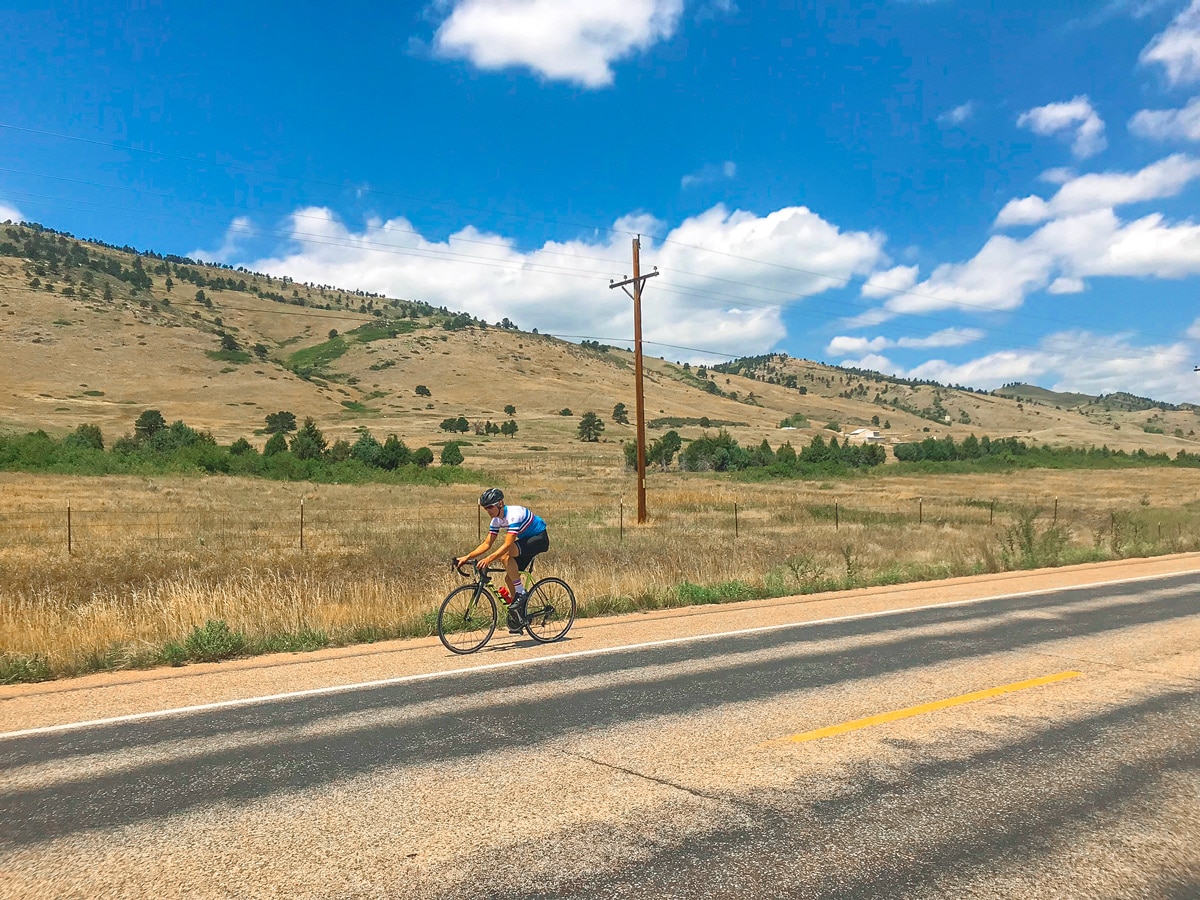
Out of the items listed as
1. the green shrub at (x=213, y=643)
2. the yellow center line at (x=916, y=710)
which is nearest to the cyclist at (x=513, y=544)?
the green shrub at (x=213, y=643)

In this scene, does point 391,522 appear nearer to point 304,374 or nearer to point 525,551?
point 525,551

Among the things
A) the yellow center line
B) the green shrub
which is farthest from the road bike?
the yellow center line

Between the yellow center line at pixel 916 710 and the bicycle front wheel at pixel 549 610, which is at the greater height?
the bicycle front wheel at pixel 549 610

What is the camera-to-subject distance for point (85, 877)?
386cm

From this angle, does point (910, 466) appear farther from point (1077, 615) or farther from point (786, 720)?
point (786, 720)

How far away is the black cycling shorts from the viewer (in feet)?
30.7

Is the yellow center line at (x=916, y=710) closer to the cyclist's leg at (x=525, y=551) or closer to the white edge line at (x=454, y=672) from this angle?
the white edge line at (x=454, y=672)

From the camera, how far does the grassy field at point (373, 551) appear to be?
9.87 meters

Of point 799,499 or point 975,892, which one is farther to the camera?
point 799,499

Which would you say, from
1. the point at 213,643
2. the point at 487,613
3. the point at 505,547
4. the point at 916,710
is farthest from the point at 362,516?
the point at 916,710

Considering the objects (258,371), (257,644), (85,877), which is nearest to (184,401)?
(258,371)

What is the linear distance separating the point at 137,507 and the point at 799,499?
32.0 metres

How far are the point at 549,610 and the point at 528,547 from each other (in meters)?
1.06

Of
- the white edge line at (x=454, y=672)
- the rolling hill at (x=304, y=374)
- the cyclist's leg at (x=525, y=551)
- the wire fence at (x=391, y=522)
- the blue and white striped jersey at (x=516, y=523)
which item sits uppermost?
the rolling hill at (x=304, y=374)
